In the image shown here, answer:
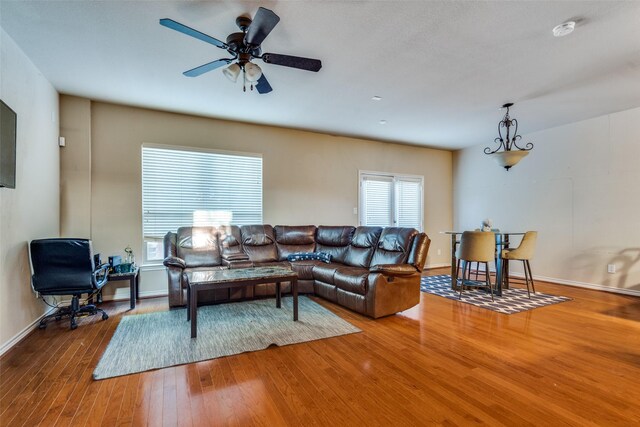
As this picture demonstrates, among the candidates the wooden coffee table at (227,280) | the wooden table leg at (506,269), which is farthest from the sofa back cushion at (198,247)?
the wooden table leg at (506,269)

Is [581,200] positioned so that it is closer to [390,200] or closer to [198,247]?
[390,200]

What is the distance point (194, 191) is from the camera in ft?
15.8

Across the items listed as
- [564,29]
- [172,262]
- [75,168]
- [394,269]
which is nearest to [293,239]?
[172,262]

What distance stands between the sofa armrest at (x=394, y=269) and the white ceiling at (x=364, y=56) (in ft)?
7.16

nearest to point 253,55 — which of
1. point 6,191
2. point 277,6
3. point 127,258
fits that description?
point 277,6

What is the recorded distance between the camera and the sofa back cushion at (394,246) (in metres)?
3.86

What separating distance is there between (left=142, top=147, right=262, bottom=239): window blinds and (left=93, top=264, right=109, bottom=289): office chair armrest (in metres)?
0.86

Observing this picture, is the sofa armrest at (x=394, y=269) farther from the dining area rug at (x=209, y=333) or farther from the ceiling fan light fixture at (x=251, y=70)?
the ceiling fan light fixture at (x=251, y=70)

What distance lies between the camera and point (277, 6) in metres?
2.29

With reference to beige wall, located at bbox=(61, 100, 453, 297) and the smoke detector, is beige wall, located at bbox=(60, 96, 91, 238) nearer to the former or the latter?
beige wall, located at bbox=(61, 100, 453, 297)

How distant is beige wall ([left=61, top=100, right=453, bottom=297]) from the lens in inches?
168

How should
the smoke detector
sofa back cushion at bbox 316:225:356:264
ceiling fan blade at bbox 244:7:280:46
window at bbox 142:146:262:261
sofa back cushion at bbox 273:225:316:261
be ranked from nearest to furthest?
ceiling fan blade at bbox 244:7:280:46, the smoke detector, window at bbox 142:146:262:261, sofa back cushion at bbox 316:225:356:264, sofa back cushion at bbox 273:225:316:261

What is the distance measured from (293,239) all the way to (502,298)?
10.6ft

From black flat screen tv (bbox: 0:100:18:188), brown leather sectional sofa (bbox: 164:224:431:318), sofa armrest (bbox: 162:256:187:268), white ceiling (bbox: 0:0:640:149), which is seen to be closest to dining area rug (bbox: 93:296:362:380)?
brown leather sectional sofa (bbox: 164:224:431:318)
